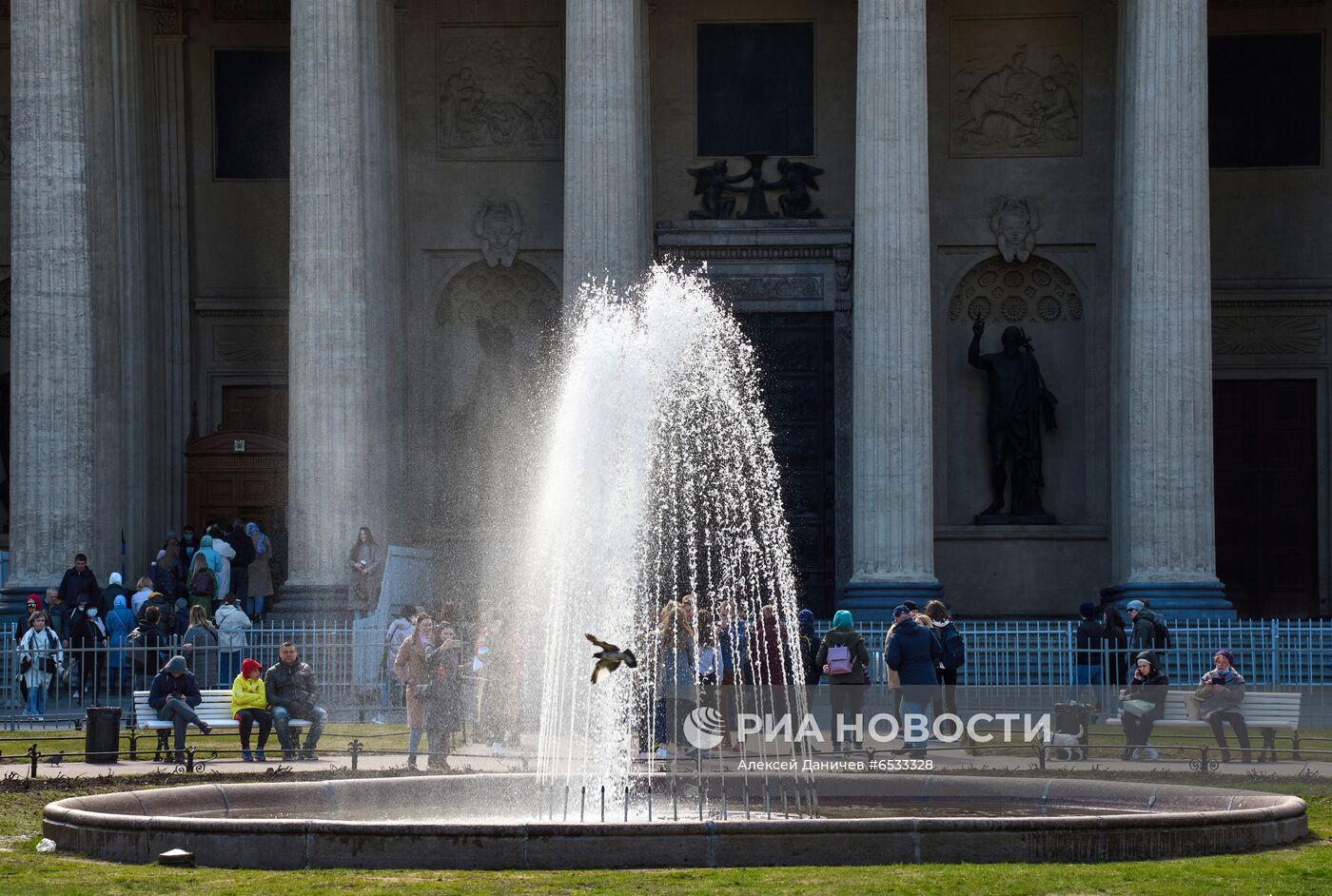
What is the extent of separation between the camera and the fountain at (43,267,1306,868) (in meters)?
16.0

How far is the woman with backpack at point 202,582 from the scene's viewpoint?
36.1 m

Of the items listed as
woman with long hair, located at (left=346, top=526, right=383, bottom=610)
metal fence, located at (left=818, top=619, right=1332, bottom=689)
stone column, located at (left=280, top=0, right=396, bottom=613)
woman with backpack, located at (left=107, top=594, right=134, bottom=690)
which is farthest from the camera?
stone column, located at (left=280, top=0, right=396, bottom=613)

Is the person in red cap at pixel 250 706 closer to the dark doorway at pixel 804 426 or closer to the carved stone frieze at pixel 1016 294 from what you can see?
the dark doorway at pixel 804 426

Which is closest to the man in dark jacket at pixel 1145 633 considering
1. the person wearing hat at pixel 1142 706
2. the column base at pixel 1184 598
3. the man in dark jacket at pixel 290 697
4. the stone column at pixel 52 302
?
the column base at pixel 1184 598

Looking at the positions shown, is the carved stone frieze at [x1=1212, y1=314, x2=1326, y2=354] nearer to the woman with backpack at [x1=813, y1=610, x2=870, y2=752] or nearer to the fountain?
the fountain

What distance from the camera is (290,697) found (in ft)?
89.1

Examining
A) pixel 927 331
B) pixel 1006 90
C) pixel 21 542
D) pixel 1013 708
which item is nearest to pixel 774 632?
pixel 1013 708

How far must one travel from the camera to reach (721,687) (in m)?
24.7

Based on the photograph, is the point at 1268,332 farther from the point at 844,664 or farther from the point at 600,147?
the point at 844,664

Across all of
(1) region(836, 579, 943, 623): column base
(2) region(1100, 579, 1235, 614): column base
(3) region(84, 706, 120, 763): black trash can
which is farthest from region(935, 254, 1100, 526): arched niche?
(3) region(84, 706, 120, 763): black trash can

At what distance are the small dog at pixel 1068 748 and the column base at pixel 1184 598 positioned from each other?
961cm

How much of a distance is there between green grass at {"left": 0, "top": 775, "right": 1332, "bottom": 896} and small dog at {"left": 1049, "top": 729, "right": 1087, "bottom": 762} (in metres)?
A: 8.20

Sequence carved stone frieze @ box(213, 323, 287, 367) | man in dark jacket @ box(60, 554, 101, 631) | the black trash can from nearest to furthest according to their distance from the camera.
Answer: the black trash can → man in dark jacket @ box(60, 554, 101, 631) → carved stone frieze @ box(213, 323, 287, 367)

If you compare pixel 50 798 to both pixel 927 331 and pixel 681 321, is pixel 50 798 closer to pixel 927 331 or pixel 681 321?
pixel 681 321
